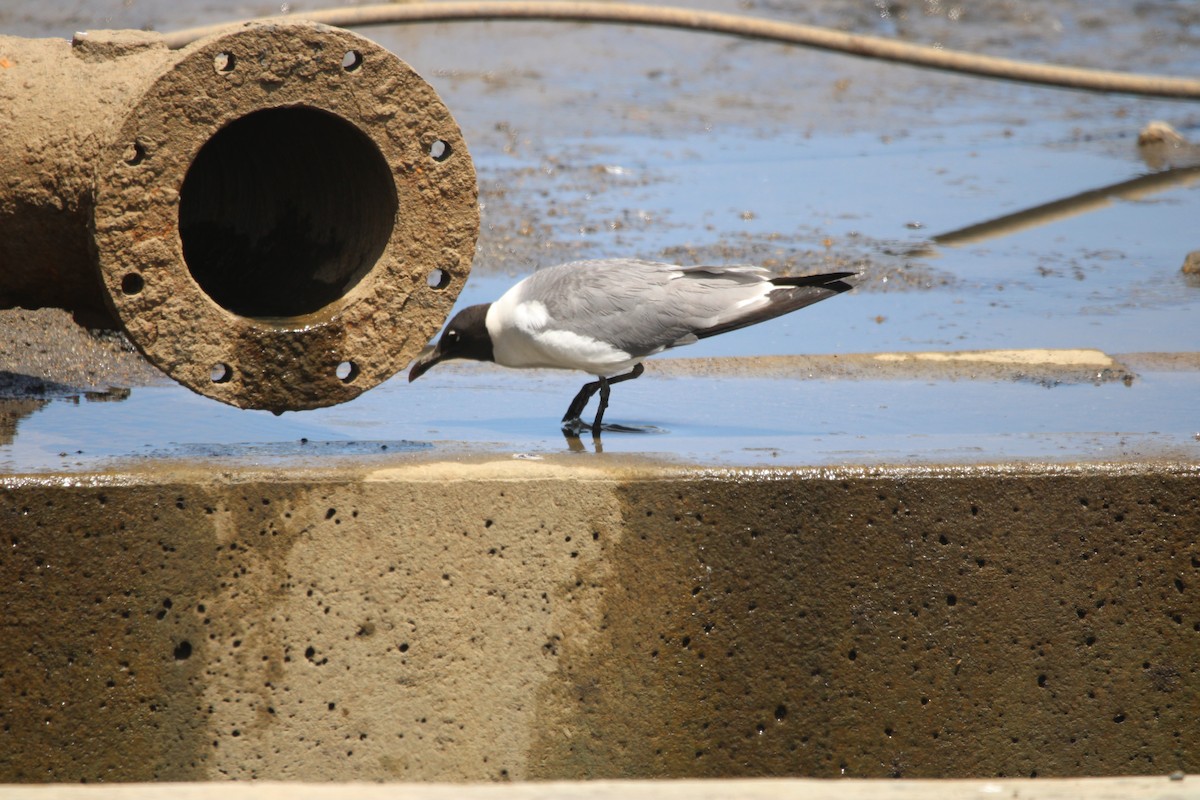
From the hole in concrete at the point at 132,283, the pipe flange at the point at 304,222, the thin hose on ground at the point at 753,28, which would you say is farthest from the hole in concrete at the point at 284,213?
the thin hose on ground at the point at 753,28

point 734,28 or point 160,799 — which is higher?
point 160,799

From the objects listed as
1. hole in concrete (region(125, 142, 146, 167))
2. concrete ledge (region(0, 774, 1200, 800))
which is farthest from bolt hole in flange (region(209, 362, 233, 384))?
concrete ledge (region(0, 774, 1200, 800))

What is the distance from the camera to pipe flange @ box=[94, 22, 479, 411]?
3.85m

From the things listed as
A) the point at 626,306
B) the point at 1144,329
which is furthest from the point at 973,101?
the point at 626,306

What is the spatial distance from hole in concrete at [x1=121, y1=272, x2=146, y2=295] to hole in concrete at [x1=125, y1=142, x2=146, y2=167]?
27 centimetres

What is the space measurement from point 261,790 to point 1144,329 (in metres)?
5.15

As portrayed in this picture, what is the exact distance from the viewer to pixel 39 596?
12.3 feet

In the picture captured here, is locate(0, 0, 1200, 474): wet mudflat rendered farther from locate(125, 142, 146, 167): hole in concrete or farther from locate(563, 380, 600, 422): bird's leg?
locate(125, 142, 146, 167): hole in concrete

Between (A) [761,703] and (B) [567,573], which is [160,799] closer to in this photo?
(B) [567,573]

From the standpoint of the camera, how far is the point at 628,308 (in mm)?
4637

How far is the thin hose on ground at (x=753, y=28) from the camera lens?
10.3 meters

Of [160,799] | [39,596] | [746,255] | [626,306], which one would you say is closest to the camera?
[160,799]

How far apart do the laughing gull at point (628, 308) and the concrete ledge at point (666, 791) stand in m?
2.25

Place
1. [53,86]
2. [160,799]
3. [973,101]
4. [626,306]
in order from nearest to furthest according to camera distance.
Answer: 1. [160,799]
2. [53,86]
3. [626,306]
4. [973,101]
